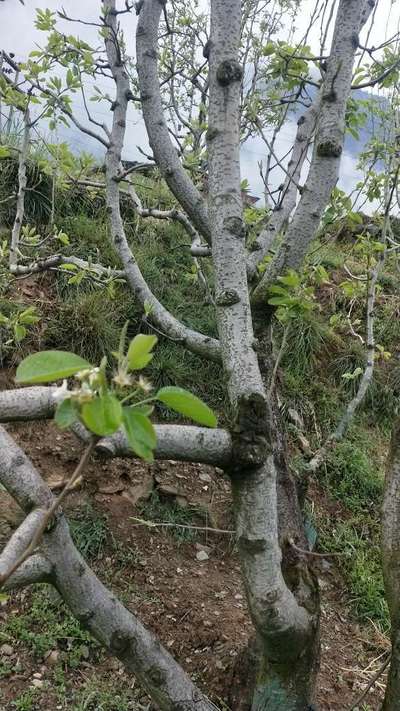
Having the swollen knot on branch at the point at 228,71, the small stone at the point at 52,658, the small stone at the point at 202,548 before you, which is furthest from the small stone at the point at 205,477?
the swollen knot on branch at the point at 228,71

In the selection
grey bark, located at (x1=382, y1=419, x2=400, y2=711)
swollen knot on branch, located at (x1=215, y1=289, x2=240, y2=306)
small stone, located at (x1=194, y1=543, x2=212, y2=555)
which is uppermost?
swollen knot on branch, located at (x1=215, y1=289, x2=240, y2=306)

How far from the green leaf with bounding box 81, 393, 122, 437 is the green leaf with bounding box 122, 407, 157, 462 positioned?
0.05 meters

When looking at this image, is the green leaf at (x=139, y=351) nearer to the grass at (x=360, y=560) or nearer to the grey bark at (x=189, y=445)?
the grey bark at (x=189, y=445)

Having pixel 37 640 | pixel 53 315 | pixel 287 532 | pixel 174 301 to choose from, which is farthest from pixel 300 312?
pixel 174 301

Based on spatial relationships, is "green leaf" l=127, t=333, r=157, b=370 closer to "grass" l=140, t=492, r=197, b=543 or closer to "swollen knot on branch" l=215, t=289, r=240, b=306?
"swollen knot on branch" l=215, t=289, r=240, b=306

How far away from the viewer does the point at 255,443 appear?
140 centimetres

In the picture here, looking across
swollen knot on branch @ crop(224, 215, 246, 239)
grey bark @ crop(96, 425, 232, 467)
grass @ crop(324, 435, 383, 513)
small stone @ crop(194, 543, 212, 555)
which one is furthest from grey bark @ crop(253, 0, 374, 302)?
grass @ crop(324, 435, 383, 513)

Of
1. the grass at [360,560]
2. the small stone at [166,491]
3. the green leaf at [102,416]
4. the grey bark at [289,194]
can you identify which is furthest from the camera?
the small stone at [166,491]

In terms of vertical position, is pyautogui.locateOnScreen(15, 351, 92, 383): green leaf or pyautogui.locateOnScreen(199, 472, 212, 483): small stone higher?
pyautogui.locateOnScreen(15, 351, 92, 383): green leaf

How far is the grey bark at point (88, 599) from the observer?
1.33 metres

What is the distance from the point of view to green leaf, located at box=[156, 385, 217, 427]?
622 mm

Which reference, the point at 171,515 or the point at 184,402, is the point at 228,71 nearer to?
the point at 184,402

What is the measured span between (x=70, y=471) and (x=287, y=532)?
1.56 metres

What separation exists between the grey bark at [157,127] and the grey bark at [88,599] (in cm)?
98
